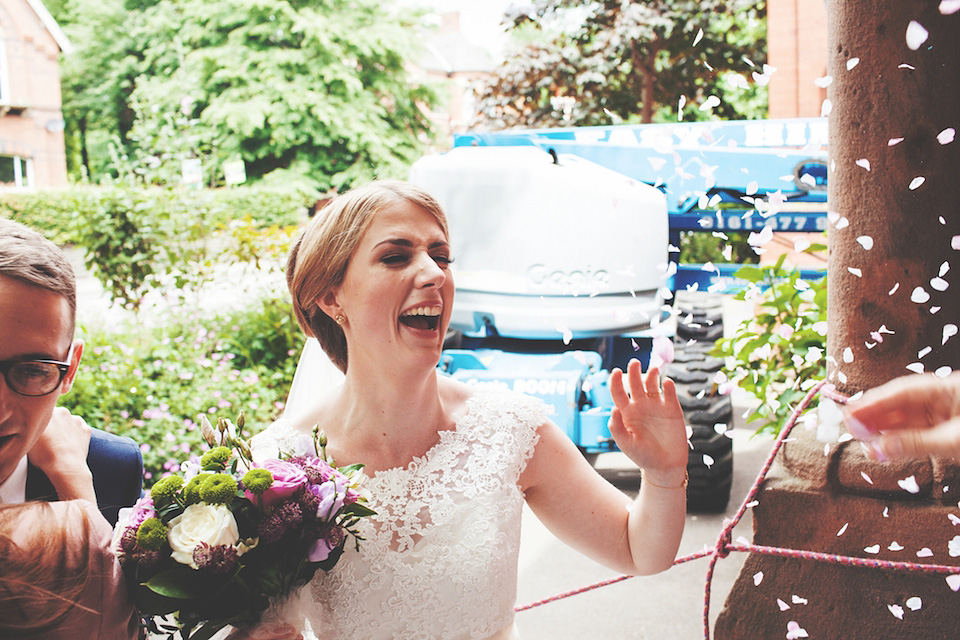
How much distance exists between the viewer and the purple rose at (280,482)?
1.30 metres

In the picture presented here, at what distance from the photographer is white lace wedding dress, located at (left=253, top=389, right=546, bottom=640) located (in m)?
1.64

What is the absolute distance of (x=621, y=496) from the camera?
1.83m

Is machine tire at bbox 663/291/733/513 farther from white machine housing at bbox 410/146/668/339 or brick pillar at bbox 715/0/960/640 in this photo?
brick pillar at bbox 715/0/960/640

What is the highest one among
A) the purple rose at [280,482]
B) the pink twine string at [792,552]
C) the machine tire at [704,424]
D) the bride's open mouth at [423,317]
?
the bride's open mouth at [423,317]

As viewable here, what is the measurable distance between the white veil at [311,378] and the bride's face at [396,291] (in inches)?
24.6

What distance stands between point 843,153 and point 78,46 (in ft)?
97.5

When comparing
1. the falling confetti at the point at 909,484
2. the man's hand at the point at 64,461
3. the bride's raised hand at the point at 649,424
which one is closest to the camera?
the man's hand at the point at 64,461

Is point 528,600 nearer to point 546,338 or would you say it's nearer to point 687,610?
point 687,610

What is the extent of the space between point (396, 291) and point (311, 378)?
0.83 metres

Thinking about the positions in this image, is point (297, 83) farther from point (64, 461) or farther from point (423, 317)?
point (64, 461)

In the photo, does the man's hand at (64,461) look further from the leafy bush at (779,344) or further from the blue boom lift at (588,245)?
the blue boom lift at (588,245)

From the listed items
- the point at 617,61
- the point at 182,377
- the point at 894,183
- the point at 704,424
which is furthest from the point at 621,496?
the point at 617,61

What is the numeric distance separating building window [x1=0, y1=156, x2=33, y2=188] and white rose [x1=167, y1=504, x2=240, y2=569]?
23.8 metres

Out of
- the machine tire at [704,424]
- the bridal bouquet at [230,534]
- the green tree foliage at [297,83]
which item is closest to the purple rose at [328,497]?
the bridal bouquet at [230,534]
